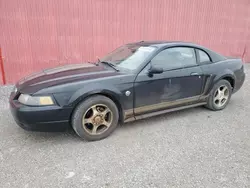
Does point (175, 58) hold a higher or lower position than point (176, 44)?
lower

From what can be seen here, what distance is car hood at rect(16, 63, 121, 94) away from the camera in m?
2.70

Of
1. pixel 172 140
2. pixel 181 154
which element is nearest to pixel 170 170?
pixel 181 154

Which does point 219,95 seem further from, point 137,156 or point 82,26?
point 82,26

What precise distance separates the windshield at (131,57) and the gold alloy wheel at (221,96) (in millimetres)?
1711

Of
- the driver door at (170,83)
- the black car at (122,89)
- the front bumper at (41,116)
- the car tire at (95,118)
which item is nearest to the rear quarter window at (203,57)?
the black car at (122,89)

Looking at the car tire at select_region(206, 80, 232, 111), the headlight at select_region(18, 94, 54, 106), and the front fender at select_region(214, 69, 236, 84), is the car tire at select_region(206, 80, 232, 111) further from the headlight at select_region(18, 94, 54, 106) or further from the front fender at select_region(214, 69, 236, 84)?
the headlight at select_region(18, 94, 54, 106)

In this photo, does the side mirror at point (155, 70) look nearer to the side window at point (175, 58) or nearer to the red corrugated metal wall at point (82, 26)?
the side window at point (175, 58)

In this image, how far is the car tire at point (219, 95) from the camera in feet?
12.6

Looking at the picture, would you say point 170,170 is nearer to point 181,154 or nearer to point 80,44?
point 181,154

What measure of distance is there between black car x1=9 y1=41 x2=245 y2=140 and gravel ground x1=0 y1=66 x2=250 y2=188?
29 cm

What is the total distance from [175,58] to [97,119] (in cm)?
174

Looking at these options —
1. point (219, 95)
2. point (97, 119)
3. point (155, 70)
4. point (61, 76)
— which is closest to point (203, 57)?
point (219, 95)

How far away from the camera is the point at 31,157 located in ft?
8.18

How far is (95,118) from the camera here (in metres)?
2.83
